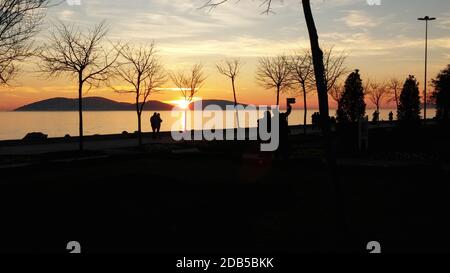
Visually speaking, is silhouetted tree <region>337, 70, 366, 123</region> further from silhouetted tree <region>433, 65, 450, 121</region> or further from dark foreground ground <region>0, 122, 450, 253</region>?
dark foreground ground <region>0, 122, 450, 253</region>

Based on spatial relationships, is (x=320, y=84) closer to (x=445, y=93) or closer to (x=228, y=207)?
(x=228, y=207)

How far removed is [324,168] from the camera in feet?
52.6

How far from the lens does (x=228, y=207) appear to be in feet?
32.7

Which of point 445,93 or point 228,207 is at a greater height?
point 445,93

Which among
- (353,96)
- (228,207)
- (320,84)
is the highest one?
(353,96)

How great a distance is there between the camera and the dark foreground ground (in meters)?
7.40

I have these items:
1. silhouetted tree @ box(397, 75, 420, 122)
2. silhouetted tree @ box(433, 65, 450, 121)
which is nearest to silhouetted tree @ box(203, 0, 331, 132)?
silhouetted tree @ box(433, 65, 450, 121)

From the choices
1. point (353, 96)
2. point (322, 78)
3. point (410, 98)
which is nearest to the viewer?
point (322, 78)

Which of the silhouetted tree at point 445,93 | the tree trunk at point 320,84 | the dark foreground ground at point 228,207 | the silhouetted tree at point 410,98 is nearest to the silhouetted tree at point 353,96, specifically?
the silhouetted tree at point 445,93

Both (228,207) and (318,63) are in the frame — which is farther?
(228,207)

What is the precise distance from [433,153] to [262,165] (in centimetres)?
807

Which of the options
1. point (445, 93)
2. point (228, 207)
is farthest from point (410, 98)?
point (228, 207)
